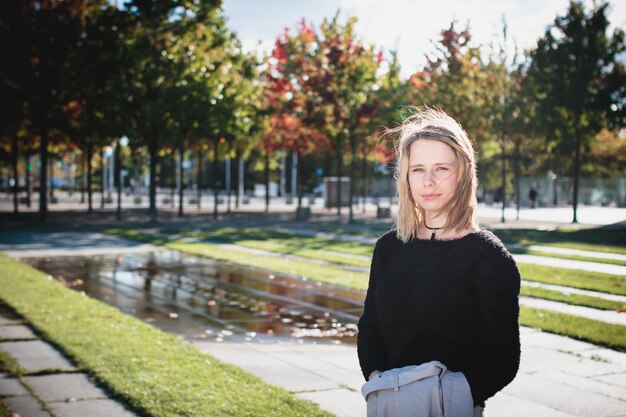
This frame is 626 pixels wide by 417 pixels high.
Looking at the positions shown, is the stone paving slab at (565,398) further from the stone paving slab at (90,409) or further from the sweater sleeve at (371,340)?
the sweater sleeve at (371,340)

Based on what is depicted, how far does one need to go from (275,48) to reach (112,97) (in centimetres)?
881

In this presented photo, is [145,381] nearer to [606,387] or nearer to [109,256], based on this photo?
[606,387]

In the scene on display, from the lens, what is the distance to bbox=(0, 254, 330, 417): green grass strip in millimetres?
5805

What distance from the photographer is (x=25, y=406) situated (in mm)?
5762

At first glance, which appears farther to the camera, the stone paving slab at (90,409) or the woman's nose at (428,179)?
the stone paving slab at (90,409)

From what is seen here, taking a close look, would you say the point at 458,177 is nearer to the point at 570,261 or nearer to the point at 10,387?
the point at 10,387

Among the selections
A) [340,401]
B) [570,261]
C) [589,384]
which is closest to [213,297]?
[340,401]

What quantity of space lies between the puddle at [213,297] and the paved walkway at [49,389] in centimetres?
194

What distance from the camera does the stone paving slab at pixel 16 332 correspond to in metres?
8.30

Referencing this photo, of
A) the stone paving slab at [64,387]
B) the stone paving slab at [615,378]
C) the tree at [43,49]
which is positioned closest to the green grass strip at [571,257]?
the stone paving slab at [615,378]

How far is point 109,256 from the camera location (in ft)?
57.9

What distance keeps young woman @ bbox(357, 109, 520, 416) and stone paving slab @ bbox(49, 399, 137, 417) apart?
326cm

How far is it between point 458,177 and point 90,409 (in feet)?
13.2

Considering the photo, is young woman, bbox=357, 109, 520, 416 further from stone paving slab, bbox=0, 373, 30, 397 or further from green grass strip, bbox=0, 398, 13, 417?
stone paving slab, bbox=0, 373, 30, 397
